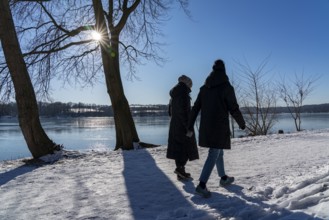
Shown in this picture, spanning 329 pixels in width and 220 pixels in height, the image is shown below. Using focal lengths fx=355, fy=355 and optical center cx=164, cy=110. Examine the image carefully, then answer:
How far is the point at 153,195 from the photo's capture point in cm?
488

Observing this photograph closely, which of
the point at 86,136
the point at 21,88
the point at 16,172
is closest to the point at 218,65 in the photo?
the point at 16,172

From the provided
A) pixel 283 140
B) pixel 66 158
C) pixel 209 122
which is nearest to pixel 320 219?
pixel 209 122

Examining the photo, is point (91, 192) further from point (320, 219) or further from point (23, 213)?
point (320, 219)

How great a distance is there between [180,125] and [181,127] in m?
0.04

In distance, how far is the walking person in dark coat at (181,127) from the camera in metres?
5.55

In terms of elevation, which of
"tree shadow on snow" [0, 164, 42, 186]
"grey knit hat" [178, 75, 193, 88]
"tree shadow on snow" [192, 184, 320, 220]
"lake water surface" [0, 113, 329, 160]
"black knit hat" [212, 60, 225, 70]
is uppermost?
"black knit hat" [212, 60, 225, 70]

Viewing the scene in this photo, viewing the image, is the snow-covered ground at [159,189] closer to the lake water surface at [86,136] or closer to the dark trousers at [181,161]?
the dark trousers at [181,161]

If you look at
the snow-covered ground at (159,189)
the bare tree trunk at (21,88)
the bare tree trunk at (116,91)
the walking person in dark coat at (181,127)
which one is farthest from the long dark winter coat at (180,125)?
the bare tree trunk at (116,91)

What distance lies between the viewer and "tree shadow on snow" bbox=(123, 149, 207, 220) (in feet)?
13.3

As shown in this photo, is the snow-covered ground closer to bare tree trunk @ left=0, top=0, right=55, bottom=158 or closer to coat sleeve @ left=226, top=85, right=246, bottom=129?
bare tree trunk @ left=0, top=0, right=55, bottom=158

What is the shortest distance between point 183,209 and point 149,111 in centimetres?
9443

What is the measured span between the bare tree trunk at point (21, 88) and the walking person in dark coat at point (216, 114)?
544cm

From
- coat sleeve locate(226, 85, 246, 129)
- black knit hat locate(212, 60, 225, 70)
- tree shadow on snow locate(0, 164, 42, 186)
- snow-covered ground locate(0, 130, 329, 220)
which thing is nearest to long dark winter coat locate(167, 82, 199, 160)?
snow-covered ground locate(0, 130, 329, 220)

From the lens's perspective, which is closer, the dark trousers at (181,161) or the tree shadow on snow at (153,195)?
the tree shadow on snow at (153,195)
